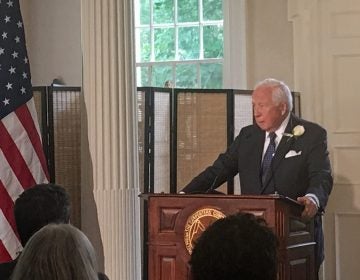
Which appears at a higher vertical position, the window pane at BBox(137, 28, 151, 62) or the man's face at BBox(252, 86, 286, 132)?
the window pane at BBox(137, 28, 151, 62)

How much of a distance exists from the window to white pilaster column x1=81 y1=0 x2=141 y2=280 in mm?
2842

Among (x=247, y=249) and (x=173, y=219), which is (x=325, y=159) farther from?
(x=247, y=249)

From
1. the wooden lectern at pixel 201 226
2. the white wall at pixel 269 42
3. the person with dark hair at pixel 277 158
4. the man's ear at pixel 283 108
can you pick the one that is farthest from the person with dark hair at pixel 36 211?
the white wall at pixel 269 42

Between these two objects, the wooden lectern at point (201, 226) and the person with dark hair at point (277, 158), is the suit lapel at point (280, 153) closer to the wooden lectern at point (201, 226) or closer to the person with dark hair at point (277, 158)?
the person with dark hair at point (277, 158)

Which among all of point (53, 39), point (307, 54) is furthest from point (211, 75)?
point (53, 39)

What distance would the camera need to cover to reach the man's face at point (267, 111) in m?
4.66

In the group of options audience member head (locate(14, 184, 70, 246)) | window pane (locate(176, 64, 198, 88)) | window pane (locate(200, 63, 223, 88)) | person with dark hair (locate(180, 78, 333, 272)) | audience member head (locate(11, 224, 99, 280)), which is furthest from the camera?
window pane (locate(176, 64, 198, 88))

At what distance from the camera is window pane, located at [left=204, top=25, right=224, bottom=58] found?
25.7ft

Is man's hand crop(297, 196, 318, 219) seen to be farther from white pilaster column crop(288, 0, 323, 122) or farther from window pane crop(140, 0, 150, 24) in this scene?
window pane crop(140, 0, 150, 24)

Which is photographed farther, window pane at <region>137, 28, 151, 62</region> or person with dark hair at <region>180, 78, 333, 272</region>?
window pane at <region>137, 28, 151, 62</region>

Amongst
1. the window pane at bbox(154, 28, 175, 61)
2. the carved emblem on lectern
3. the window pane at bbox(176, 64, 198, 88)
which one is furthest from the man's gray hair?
the window pane at bbox(154, 28, 175, 61)

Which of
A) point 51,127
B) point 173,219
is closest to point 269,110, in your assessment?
point 173,219

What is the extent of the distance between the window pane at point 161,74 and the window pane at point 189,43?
→ 0.61ft

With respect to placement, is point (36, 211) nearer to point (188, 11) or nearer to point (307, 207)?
point (307, 207)
